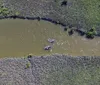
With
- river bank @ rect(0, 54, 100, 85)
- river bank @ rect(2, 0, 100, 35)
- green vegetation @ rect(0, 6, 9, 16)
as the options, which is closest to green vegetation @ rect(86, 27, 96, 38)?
river bank @ rect(2, 0, 100, 35)

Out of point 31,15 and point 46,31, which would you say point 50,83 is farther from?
point 31,15

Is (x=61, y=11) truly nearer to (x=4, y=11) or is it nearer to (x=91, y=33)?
(x=91, y=33)

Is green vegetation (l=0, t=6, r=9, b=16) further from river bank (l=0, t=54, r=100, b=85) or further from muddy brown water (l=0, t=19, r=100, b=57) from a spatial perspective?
river bank (l=0, t=54, r=100, b=85)

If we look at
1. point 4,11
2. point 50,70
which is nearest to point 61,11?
point 4,11

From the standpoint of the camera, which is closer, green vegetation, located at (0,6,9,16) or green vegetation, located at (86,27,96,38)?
green vegetation, located at (86,27,96,38)

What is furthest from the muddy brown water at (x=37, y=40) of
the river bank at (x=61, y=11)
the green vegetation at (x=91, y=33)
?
the river bank at (x=61, y=11)

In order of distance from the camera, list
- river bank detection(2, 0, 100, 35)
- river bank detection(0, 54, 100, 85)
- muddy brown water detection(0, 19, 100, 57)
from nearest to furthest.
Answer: river bank detection(0, 54, 100, 85), muddy brown water detection(0, 19, 100, 57), river bank detection(2, 0, 100, 35)

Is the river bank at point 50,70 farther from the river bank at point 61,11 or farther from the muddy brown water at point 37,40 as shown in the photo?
the river bank at point 61,11
